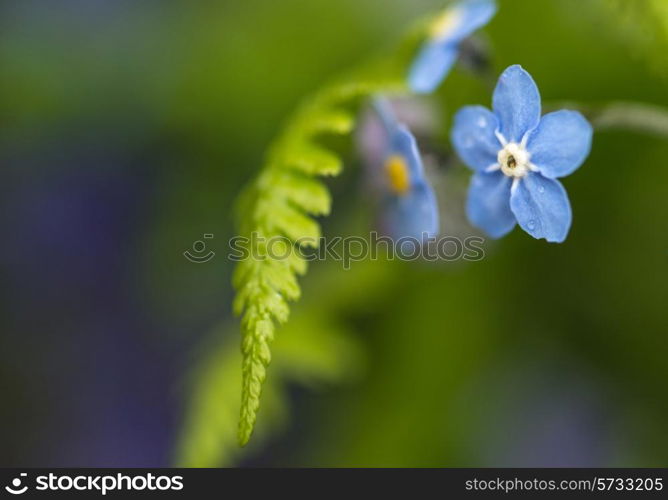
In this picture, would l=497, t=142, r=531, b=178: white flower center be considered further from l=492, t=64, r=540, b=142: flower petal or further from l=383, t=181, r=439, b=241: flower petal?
l=383, t=181, r=439, b=241: flower petal

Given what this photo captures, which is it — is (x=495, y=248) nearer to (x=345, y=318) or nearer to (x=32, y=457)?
(x=345, y=318)

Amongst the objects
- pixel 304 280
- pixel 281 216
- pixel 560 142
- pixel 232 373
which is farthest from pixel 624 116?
pixel 304 280

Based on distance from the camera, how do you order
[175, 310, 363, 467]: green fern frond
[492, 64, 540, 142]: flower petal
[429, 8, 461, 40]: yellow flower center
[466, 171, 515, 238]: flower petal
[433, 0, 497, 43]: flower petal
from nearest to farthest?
[492, 64, 540, 142]: flower petal, [466, 171, 515, 238]: flower petal, [433, 0, 497, 43]: flower petal, [429, 8, 461, 40]: yellow flower center, [175, 310, 363, 467]: green fern frond

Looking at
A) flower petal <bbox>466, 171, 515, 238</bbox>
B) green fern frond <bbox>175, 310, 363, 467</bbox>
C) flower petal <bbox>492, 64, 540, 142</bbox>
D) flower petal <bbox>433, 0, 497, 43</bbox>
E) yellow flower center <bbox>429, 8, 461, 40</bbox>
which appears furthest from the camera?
green fern frond <bbox>175, 310, 363, 467</bbox>

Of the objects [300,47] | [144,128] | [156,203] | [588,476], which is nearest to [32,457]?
[156,203]

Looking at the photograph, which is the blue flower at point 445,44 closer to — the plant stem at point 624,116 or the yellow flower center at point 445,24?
the yellow flower center at point 445,24

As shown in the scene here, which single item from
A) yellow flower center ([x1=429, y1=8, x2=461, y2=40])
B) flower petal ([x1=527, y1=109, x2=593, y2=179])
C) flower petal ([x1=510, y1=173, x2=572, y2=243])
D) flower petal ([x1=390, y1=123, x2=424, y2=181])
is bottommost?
flower petal ([x1=510, y1=173, x2=572, y2=243])

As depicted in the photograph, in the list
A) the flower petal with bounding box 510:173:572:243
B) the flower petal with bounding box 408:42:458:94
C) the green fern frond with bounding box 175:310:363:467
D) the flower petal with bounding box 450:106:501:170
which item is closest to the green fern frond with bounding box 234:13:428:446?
the flower petal with bounding box 408:42:458:94
